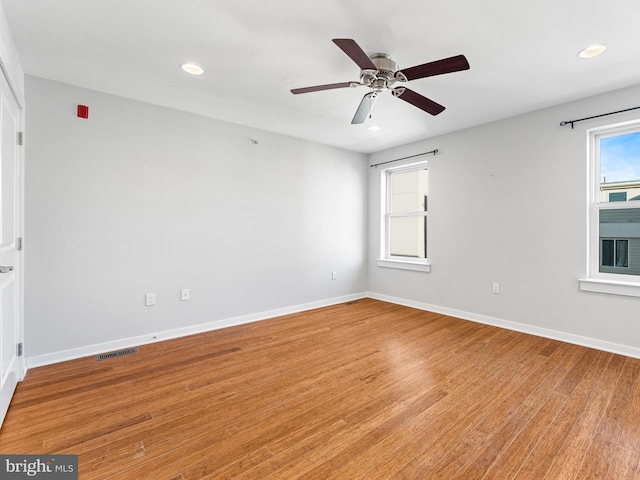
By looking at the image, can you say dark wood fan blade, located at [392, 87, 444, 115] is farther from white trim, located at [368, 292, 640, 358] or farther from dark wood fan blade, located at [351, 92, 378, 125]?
white trim, located at [368, 292, 640, 358]

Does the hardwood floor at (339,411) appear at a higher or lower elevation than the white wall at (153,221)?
lower

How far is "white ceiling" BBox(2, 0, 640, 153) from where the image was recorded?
1.88 meters

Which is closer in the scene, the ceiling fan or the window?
the ceiling fan

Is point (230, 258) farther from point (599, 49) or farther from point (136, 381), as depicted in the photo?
point (599, 49)

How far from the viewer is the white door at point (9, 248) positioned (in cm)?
192

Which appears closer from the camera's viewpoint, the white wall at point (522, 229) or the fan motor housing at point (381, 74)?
the fan motor housing at point (381, 74)

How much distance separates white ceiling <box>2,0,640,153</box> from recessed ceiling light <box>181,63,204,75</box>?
0.19ft

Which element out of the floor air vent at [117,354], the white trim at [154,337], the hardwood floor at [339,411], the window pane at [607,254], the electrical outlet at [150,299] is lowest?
the hardwood floor at [339,411]

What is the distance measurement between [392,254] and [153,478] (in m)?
4.42

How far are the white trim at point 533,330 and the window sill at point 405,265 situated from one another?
1.65 feet

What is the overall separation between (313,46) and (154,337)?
10.3 ft

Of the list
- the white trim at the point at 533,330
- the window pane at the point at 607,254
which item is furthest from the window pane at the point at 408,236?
the window pane at the point at 607,254

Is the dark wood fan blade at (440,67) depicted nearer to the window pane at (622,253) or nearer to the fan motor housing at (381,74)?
the fan motor housing at (381,74)

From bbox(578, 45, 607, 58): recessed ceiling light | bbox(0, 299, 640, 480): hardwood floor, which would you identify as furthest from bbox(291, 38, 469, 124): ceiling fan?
bbox(0, 299, 640, 480): hardwood floor
